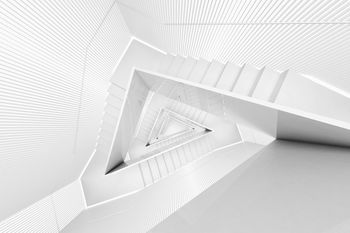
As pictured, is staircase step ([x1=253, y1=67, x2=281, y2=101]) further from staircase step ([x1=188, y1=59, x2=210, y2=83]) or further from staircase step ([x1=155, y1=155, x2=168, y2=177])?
staircase step ([x1=155, y1=155, x2=168, y2=177])

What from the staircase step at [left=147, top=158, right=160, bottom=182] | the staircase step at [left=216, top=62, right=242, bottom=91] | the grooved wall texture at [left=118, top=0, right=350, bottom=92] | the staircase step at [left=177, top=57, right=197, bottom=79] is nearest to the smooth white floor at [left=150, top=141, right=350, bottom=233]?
the staircase step at [left=216, top=62, right=242, bottom=91]

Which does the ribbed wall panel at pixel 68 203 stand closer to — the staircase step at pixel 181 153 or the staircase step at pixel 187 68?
the staircase step at pixel 181 153

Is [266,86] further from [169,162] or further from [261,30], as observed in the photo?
[169,162]

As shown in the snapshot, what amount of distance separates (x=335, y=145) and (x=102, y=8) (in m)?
4.10

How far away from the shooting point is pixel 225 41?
4133 millimetres

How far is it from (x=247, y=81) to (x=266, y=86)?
1.00 feet

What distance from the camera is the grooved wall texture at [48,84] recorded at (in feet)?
9.27

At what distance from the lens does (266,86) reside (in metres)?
1.87

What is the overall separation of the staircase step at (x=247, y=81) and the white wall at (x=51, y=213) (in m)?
4.67

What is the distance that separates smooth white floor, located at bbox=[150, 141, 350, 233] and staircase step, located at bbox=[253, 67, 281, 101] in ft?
1.74

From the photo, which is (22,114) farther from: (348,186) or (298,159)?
(348,186)

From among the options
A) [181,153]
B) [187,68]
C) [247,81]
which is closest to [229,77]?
[247,81]

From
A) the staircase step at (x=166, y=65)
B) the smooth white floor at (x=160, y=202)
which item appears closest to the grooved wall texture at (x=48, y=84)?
the staircase step at (x=166, y=65)

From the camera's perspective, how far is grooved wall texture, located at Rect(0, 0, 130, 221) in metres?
2.83
